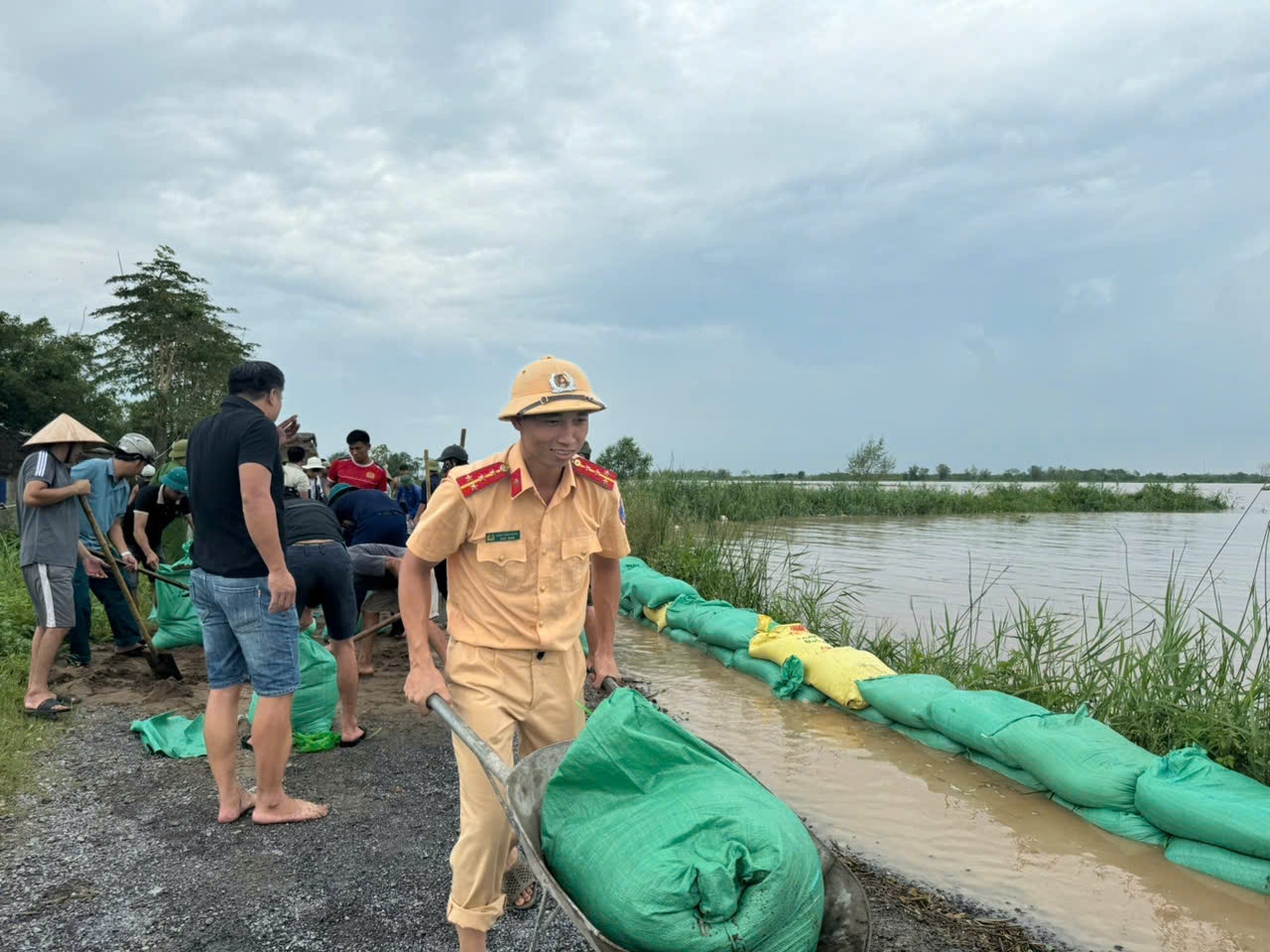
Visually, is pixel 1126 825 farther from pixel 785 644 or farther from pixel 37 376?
pixel 37 376

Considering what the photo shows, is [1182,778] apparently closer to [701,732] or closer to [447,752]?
[701,732]

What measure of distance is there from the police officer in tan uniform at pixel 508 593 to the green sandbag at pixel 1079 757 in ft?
7.80

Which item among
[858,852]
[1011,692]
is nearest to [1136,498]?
[1011,692]

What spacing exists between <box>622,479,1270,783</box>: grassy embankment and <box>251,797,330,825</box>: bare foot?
3657 mm

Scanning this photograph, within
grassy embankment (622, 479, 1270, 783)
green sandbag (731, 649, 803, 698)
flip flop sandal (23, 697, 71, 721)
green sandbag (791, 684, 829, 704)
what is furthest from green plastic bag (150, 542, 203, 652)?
grassy embankment (622, 479, 1270, 783)

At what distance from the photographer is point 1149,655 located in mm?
4117

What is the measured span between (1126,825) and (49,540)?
5184 mm

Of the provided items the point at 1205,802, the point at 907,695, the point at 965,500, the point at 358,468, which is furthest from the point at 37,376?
the point at 965,500

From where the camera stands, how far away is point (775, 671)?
5.64m

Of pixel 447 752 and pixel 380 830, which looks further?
pixel 447 752

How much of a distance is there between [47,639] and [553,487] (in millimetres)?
3600

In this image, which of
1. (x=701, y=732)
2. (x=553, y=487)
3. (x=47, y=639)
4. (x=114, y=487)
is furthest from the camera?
(x=114, y=487)

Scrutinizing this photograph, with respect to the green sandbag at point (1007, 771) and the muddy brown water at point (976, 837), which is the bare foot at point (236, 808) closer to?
the muddy brown water at point (976, 837)

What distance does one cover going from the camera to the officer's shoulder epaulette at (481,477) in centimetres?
205
